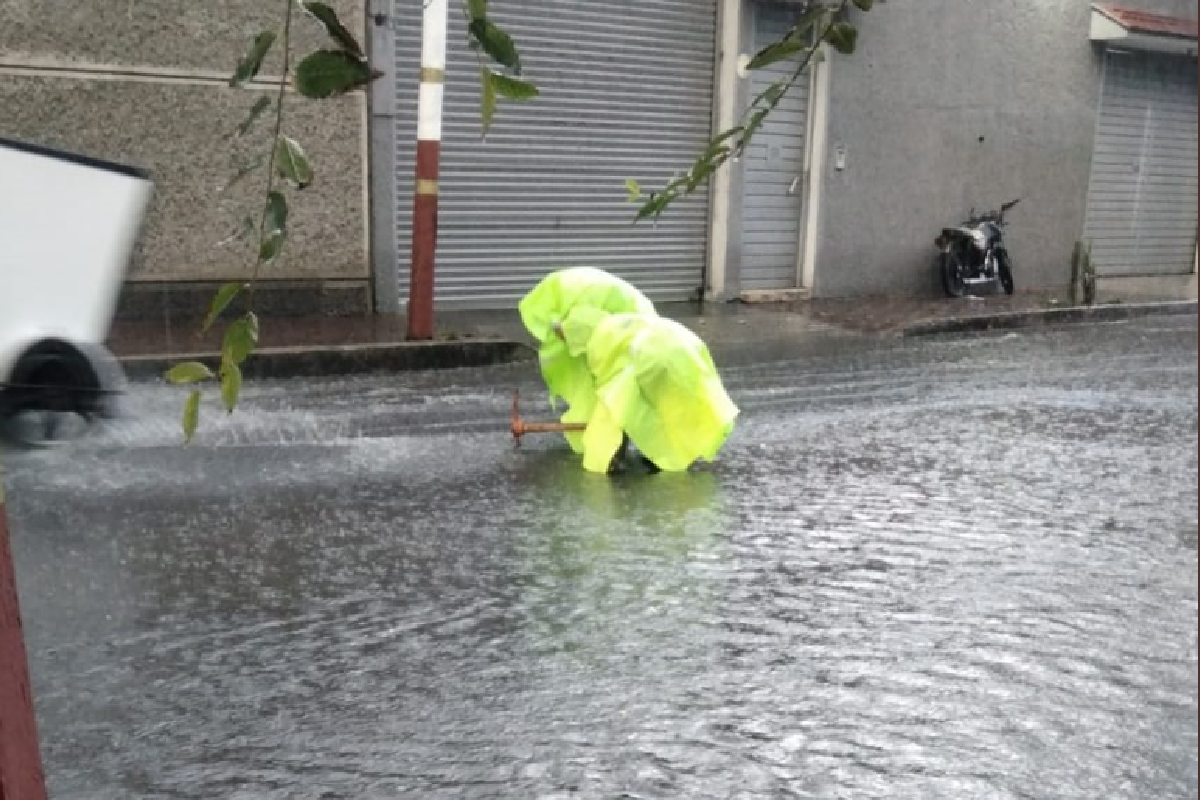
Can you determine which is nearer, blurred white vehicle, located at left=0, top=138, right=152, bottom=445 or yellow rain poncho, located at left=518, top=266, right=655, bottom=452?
blurred white vehicle, located at left=0, top=138, right=152, bottom=445

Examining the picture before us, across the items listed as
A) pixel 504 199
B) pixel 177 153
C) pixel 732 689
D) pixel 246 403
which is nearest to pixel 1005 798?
pixel 732 689

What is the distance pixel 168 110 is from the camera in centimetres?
1043

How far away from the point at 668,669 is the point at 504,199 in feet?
30.7

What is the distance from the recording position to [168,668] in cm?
383

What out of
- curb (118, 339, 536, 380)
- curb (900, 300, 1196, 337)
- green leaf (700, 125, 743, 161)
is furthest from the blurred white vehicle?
curb (900, 300, 1196, 337)

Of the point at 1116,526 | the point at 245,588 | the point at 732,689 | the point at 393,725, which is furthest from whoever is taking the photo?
the point at 1116,526

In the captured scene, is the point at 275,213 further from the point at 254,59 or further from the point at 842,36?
the point at 842,36

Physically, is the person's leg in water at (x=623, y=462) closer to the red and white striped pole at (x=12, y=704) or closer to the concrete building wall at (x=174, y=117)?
the concrete building wall at (x=174, y=117)

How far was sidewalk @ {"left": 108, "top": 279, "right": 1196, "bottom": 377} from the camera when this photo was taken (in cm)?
927

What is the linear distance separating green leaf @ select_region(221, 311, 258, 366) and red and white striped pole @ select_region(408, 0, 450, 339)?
806 centimetres

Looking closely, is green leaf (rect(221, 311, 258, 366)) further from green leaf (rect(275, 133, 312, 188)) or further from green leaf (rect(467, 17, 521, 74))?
green leaf (rect(467, 17, 521, 74))

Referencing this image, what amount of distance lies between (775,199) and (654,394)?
9.08 meters

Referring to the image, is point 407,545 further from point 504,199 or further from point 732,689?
point 504,199

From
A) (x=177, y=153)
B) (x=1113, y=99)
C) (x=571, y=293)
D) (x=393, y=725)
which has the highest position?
(x=1113, y=99)
